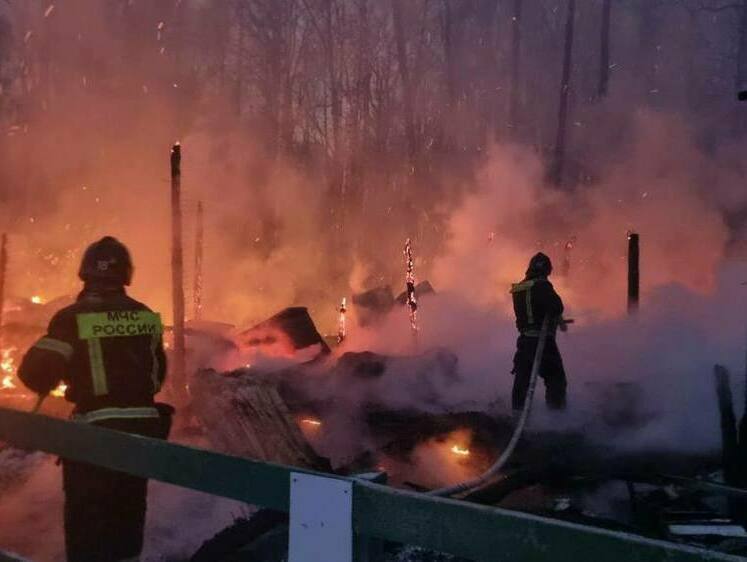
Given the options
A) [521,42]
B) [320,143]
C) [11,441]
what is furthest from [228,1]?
[11,441]

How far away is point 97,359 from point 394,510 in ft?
6.77

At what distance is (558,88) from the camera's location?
31.8m

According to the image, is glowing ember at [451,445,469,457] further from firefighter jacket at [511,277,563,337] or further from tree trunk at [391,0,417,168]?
tree trunk at [391,0,417,168]

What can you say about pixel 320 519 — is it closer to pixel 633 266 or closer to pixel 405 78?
pixel 633 266

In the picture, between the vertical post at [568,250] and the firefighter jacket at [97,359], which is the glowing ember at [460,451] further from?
the vertical post at [568,250]

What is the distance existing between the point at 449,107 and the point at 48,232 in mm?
17287

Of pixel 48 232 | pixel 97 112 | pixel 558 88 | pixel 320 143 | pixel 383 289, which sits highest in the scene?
pixel 558 88

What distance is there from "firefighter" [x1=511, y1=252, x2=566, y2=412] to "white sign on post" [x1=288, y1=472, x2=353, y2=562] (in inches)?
252

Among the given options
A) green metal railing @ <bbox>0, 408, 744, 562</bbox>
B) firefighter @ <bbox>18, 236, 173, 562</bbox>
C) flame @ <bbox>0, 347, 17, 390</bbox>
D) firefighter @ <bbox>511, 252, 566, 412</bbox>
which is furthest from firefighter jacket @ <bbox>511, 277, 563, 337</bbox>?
green metal railing @ <bbox>0, 408, 744, 562</bbox>

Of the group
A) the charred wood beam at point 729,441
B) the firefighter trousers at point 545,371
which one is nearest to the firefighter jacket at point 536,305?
the firefighter trousers at point 545,371

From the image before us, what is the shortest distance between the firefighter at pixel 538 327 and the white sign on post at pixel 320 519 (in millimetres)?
6395

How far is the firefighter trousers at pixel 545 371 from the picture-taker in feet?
27.5

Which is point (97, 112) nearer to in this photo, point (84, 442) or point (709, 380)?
point (709, 380)

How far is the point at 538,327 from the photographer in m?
8.33
